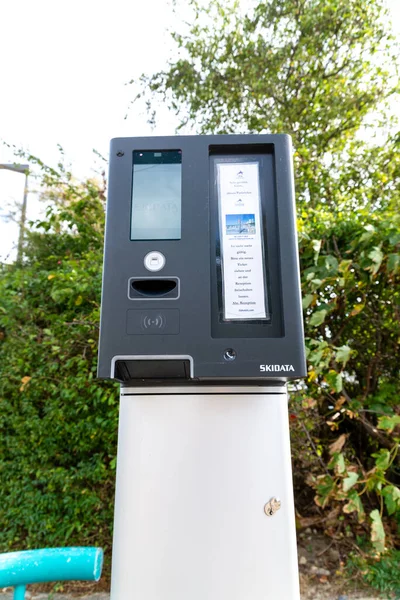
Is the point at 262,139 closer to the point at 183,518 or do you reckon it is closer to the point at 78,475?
the point at 183,518

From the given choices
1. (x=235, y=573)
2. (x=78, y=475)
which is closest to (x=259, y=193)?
(x=235, y=573)

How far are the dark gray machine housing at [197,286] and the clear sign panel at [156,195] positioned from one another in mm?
18

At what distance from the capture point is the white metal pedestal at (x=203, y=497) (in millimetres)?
1178

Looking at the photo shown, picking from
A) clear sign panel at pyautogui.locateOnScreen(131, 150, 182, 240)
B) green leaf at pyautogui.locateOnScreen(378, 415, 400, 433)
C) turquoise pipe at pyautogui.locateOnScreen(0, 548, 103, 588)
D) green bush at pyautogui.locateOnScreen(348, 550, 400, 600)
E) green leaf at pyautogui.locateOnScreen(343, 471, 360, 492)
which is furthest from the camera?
green bush at pyautogui.locateOnScreen(348, 550, 400, 600)

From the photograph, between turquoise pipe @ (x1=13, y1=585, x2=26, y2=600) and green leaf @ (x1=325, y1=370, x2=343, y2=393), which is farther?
green leaf @ (x1=325, y1=370, x2=343, y2=393)

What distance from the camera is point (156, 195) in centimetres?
133

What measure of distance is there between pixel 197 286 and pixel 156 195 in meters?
0.33

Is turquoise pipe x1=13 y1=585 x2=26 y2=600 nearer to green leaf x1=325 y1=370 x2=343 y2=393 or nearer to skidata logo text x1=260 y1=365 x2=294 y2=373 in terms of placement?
skidata logo text x1=260 y1=365 x2=294 y2=373

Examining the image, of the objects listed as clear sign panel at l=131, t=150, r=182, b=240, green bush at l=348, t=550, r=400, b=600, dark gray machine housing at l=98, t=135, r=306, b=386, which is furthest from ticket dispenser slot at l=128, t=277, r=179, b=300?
green bush at l=348, t=550, r=400, b=600

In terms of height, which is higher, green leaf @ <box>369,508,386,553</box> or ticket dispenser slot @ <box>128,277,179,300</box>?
ticket dispenser slot @ <box>128,277,179,300</box>

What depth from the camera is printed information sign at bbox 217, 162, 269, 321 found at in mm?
1250

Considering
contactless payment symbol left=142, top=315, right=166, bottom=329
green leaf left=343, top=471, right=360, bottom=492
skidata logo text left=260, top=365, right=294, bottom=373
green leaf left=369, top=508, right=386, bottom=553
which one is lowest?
green leaf left=369, top=508, right=386, bottom=553

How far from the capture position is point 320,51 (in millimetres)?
6148

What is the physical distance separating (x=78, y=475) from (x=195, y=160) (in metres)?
2.25
